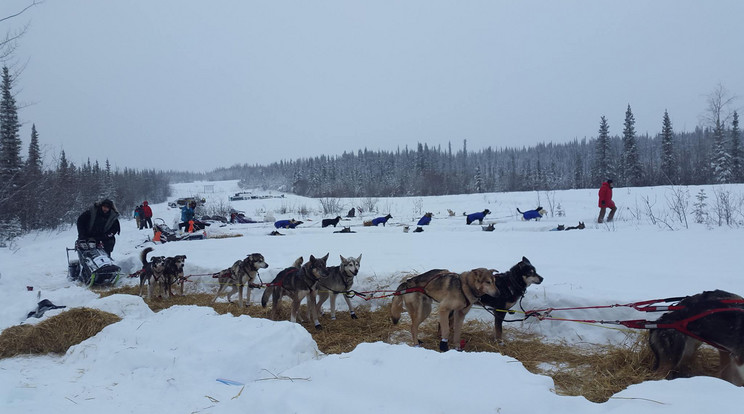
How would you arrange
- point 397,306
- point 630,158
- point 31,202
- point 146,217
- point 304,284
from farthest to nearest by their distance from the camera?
point 630,158 < point 31,202 < point 146,217 < point 304,284 < point 397,306

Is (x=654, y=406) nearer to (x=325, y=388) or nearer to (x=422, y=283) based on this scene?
(x=325, y=388)

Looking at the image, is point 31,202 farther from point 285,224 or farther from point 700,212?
point 700,212

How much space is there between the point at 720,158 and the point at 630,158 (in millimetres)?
7735

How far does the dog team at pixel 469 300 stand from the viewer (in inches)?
116

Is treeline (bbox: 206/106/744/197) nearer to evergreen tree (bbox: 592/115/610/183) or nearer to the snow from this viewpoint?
evergreen tree (bbox: 592/115/610/183)

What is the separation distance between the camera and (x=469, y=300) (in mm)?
4512

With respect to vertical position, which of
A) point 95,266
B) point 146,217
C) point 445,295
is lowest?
point 95,266

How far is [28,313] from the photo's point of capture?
5535mm

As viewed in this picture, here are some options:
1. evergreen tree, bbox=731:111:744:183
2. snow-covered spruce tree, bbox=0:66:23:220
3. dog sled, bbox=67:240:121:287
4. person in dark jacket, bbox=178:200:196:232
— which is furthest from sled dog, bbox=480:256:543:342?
evergreen tree, bbox=731:111:744:183

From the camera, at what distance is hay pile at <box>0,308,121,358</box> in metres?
4.42

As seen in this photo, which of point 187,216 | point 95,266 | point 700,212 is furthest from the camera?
point 187,216

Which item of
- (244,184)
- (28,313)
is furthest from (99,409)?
(244,184)

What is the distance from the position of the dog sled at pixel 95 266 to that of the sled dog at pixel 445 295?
23.4 ft

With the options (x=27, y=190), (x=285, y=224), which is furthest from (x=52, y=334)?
(x=27, y=190)
